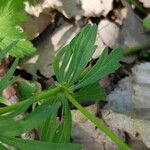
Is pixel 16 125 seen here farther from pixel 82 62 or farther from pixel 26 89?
pixel 26 89

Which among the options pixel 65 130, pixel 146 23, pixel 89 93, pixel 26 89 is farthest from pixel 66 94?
pixel 146 23

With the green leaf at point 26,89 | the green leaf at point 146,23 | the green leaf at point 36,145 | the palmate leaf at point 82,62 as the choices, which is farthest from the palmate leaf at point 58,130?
the green leaf at point 146,23

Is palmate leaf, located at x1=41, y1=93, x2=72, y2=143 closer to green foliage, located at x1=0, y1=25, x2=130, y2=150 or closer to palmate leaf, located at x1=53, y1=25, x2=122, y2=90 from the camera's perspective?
green foliage, located at x1=0, y1=25, x2=130, y2=150

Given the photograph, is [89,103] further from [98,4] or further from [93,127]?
[98,4]

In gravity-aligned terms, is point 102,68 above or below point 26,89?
above

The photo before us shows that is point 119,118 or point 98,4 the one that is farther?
point 98,4

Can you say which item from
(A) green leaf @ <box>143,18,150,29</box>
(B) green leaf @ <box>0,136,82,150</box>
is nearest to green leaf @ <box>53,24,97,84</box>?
(B) green leaf @ <box>0,136,82,150</box>

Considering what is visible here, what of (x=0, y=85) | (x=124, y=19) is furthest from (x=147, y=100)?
(x=0, y=85)

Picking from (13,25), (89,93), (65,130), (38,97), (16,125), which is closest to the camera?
(16,125)
